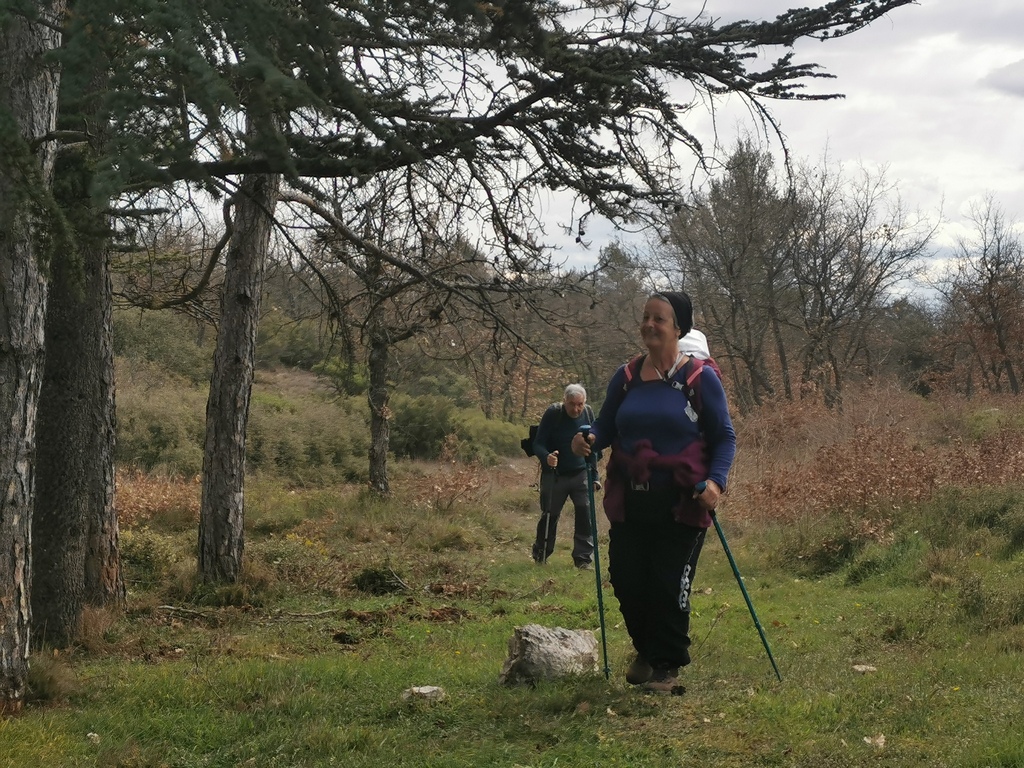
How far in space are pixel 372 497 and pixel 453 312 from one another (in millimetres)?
7055

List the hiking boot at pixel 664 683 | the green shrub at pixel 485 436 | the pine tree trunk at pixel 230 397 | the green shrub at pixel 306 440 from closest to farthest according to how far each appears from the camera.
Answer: the hiking boot at pixel 664 683, the pine tree trunk at pixel 230 397, the green shrub at pixel 306 440, the green shrub at pixel 485 436

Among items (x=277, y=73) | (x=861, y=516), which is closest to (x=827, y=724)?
(x=277, y=73)

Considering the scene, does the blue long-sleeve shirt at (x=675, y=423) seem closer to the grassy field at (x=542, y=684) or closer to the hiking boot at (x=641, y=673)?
the hiking boot at (x=641, y=673)

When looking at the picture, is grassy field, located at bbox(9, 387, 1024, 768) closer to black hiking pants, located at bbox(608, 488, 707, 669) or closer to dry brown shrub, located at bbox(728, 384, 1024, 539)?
dry brown shrub, located at bbox(728, 384, 1024, 539)

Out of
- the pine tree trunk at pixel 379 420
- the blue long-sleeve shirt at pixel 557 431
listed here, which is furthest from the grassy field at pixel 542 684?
the pine tree trunk at pixel 379 420

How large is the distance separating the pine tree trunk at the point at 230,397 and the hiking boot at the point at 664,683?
5592 mm

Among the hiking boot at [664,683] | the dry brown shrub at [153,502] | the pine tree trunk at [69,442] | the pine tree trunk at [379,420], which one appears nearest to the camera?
the hiking boot at [664,683]

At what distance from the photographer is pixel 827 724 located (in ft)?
14.3

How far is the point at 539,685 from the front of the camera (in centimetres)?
514

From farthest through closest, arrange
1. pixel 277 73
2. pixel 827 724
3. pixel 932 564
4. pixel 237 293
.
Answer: pixel 237 293, pixel 932 564, pixel 827 724, pixel 277 73

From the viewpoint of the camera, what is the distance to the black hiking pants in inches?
193

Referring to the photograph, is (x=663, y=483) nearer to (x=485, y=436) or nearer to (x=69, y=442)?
(x=69, y=442)

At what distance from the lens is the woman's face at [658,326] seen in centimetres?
503

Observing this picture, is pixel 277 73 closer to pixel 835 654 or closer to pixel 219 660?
pixel 219 660
